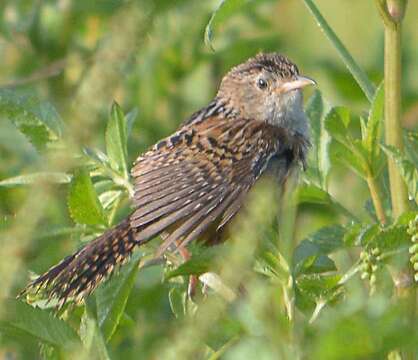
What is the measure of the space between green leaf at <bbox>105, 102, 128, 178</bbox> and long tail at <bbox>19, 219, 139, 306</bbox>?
20cm

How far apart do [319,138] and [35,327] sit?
55.4 inches

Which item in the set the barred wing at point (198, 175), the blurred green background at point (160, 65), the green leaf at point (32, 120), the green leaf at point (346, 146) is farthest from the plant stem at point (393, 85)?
the blurred green background at point (160, 65)

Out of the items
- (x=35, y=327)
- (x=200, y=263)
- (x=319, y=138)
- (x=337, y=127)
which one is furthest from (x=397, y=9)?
(x=35, y=327)

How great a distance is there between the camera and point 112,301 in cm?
247

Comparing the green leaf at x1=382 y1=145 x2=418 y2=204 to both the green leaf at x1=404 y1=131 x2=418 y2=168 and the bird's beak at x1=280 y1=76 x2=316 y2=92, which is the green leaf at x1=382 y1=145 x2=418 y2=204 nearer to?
the green leaf at x1=404 y1=131 x2=418 y2=168

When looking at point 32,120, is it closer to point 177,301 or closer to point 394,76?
point 177,301

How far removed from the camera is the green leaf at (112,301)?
7.95 feet

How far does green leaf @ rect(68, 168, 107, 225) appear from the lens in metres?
2.77

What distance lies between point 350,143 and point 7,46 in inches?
112

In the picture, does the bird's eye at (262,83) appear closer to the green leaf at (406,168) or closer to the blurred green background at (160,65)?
the blurred green background at (160,65)

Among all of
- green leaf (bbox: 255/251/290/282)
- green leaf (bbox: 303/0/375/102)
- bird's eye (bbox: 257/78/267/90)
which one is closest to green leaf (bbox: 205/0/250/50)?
green leaf (bbox: 303/0/375/102)

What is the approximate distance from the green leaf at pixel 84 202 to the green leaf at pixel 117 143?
0.30 meters

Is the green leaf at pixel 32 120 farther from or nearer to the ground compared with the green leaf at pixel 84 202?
farther from the ground

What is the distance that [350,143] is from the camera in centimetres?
292
